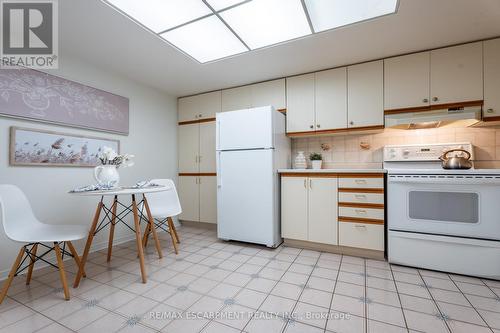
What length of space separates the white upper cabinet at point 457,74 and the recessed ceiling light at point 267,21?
57.8 inches

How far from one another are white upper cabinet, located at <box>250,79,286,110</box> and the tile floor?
2032mm

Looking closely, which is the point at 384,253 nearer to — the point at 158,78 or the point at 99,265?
the point at 99,265

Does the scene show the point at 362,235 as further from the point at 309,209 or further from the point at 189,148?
the point at 189,148

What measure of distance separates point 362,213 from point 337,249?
0.51 meters

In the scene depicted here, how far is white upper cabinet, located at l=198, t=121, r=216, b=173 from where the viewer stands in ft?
11.8

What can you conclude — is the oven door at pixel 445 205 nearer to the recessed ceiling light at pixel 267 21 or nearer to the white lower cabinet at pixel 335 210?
the white lower cabinet at pixel 335 210

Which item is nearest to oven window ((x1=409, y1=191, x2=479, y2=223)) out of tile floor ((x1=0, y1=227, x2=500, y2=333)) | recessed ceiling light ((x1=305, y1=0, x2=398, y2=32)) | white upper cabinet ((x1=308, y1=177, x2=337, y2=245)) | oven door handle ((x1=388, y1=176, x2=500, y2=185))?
oven door handle ((x1=388, y1=176, x2=500, y2=185))

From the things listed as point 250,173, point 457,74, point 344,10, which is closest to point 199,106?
point 250,173

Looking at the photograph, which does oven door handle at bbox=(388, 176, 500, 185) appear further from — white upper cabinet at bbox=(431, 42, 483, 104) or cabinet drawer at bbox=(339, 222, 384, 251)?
white upper cabinet at bbox=(431, 42, 483, 104)

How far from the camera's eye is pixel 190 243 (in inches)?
116

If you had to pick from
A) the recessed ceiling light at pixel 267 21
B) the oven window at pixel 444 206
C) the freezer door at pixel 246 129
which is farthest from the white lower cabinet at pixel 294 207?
the recessed ceiling light at pixel 267 21

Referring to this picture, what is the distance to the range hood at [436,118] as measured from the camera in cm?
220

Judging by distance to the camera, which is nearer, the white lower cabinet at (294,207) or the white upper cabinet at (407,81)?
the white upper cabinet at (407,81)

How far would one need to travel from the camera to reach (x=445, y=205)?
6.77 feet
